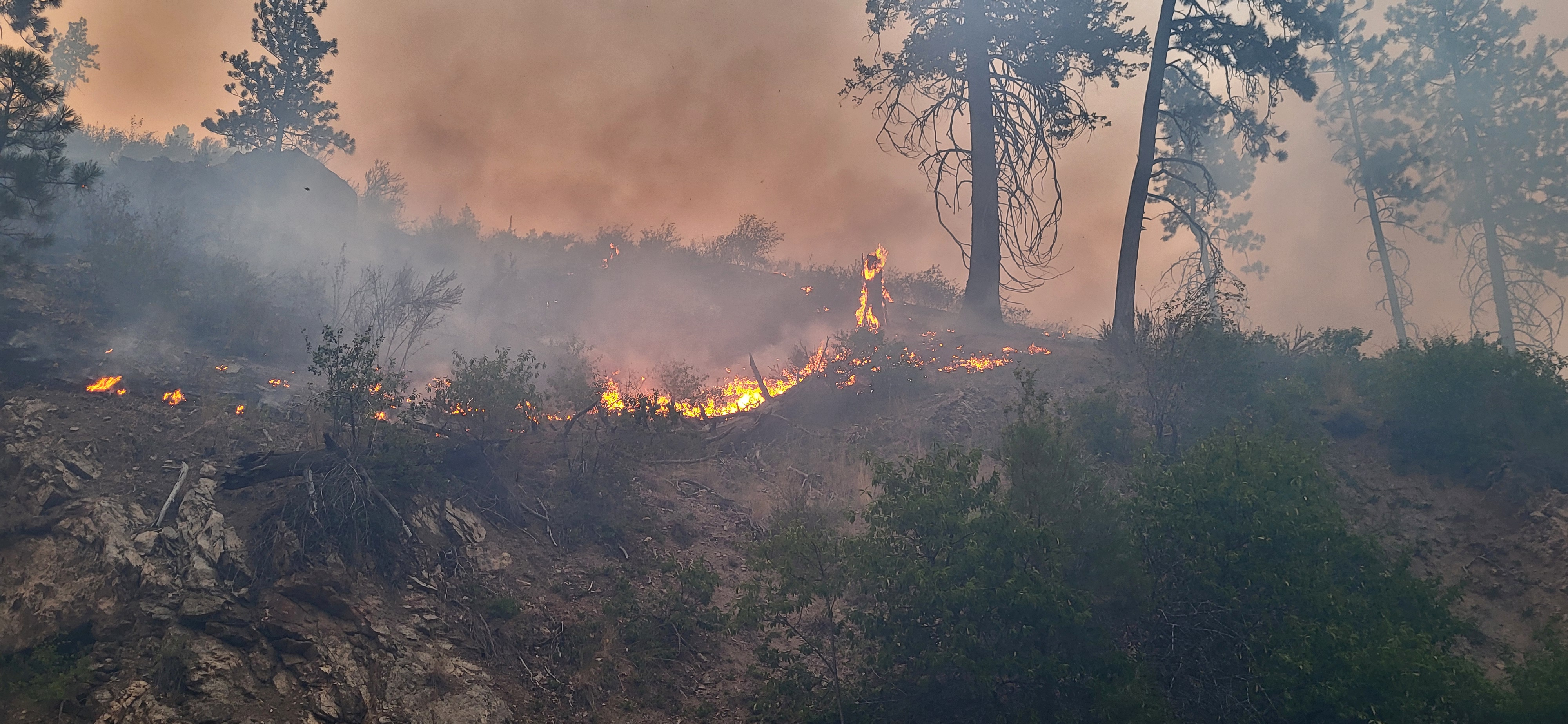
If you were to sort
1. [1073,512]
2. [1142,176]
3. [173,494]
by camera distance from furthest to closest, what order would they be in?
[1142,176], [173,494], [1073,512]

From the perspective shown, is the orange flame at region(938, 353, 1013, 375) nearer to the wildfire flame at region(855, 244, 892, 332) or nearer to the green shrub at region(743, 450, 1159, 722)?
the wildfire flame at region(855, 244, 892, 332)

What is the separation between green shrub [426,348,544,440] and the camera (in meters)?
14.0

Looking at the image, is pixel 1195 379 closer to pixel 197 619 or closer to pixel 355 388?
pixel 355 388

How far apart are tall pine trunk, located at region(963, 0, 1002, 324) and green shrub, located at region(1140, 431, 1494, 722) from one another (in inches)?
463

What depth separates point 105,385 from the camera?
A: 41.4ft

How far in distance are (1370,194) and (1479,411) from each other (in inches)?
710

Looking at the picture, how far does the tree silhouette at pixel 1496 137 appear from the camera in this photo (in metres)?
26.1

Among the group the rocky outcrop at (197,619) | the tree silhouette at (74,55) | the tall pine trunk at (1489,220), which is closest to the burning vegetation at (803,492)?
the rocky outcrop at (197,619)

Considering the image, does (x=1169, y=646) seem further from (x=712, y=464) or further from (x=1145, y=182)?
(x=1145, y=182)

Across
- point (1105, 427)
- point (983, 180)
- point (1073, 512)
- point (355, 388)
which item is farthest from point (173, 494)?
point (983, 180)

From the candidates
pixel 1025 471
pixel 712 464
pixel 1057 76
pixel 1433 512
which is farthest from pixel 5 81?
pixel 1433 512

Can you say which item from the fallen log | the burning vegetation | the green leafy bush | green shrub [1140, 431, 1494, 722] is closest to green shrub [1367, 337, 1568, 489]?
the burning vegetation

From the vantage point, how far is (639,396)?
16.1 metres

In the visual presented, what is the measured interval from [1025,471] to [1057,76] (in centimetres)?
1504
